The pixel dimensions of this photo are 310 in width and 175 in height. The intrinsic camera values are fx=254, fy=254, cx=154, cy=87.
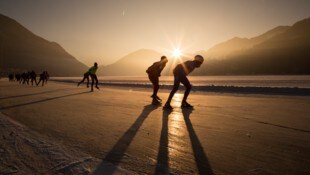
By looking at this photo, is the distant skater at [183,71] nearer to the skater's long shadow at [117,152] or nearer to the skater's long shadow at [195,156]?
the skater's long shadow at [117,152]

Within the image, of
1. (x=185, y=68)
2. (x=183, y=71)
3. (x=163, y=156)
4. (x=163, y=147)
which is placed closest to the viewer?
(x=163, y=156)

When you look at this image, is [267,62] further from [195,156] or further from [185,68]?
[195,156]

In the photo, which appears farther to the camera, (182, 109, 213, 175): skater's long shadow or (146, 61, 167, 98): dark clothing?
(146, 61, 167, 98): dark clothing

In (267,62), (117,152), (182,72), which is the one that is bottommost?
(117,152)

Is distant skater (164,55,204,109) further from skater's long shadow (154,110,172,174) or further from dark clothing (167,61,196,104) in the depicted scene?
skater's long shadow (154,110,172,174)

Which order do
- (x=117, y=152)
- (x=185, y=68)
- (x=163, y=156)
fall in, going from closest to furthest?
(x=163, y=156)
(x=117, y=152)
(x=185, y=68)

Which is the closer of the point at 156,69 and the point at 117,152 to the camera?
the point at 117,152

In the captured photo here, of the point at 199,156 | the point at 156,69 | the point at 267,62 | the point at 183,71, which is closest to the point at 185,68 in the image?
the point at 183,71

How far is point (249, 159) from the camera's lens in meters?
2.93

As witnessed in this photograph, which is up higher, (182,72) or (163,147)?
(182,72)

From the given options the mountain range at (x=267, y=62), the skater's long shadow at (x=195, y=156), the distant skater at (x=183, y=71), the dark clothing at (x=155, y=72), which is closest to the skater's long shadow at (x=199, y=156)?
the skater's long shadow at (x=195, y=156)

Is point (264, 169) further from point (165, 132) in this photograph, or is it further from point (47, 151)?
point (47, 151)

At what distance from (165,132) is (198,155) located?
140cm

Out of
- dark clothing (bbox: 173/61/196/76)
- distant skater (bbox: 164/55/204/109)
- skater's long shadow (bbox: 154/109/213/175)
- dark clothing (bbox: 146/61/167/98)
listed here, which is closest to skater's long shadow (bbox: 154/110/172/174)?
skater's long shadow (bbox: 154/109/213/175)
